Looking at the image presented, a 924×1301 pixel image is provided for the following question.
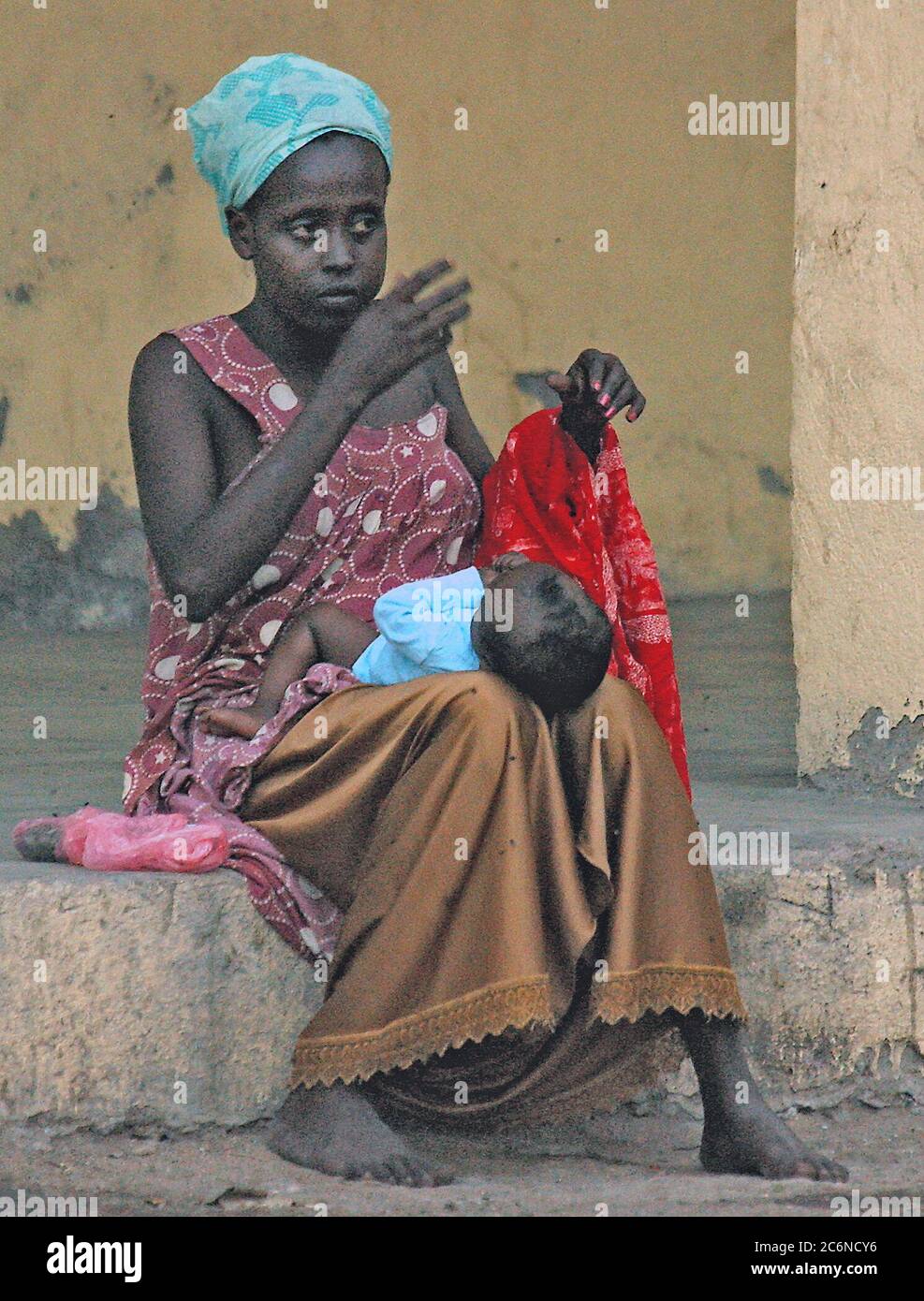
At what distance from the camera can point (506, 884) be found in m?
2.94

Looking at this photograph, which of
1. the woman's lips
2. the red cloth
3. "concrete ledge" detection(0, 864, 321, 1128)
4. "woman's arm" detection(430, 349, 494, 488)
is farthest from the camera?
"woman's arm" detection(430, 349, 494, 488)

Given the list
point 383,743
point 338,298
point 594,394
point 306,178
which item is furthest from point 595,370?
point 383,743

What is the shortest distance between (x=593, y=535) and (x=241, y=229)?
773 mm

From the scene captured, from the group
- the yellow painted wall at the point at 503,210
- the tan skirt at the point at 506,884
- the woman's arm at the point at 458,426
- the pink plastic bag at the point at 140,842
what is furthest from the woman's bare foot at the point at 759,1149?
the yellow painted wall at the point at 503,210

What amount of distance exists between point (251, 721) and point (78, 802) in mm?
1161

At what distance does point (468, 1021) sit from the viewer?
2.94 m

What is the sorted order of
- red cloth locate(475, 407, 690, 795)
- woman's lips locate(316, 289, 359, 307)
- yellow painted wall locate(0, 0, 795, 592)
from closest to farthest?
1. woman's lips locate(316, 289, 359, 307)
2. red cloth locate(475, 407, 690, 795)
3. yellow painted wall locate(0, 0, 795, 592)

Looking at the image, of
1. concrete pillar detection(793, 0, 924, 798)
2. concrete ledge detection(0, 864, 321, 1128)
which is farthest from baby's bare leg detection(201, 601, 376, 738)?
concrete pillar detection(793, 0, 924, 798)

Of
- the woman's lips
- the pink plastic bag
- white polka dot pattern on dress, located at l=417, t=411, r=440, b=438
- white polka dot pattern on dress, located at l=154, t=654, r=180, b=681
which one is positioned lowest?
the pink plastic bag

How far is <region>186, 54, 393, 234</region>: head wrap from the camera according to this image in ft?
11.1

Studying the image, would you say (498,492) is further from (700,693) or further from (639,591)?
(700,693)

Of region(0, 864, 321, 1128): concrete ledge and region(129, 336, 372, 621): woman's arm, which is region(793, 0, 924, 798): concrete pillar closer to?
region(129, 336, 372, 621): woman's arm

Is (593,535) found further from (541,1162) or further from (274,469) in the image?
(541,1162)

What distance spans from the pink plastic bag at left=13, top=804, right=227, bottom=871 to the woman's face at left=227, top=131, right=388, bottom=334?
2.84 feet
